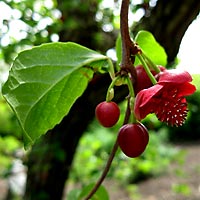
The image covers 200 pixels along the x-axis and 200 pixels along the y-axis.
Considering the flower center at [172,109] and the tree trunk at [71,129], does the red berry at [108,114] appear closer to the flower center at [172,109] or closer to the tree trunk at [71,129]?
the flower center at [172,109]

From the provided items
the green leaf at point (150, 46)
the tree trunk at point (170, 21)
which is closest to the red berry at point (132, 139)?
the green leaf at point (150, 46)

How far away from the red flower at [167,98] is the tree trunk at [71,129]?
35.3 inches

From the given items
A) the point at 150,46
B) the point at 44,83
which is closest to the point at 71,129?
the point at 150,46

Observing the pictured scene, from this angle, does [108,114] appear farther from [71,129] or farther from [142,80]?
[71,129]

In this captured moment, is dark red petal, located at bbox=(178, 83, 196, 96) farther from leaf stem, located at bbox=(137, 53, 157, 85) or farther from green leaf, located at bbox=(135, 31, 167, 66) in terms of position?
green leaf, located at bbox=(135, 31, 167, 66)

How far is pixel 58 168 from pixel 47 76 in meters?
1.30

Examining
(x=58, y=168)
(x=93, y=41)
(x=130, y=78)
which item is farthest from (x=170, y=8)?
(x=130, y=78)

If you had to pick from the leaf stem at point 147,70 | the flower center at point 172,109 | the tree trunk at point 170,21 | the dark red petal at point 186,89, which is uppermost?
the leaf stem at point 147,70

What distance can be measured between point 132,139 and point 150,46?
28 centimetres

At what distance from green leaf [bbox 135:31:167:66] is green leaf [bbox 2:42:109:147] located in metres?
0.14

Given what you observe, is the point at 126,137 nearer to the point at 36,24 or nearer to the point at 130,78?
the point at 130,78

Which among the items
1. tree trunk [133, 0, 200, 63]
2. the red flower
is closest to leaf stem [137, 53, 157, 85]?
the red flower

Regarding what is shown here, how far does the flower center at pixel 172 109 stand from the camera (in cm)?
45

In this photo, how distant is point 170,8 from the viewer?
135 cm
